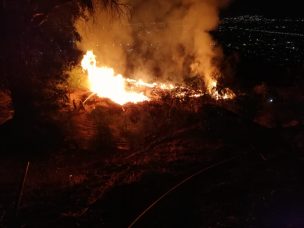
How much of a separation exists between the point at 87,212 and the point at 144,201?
1.12m

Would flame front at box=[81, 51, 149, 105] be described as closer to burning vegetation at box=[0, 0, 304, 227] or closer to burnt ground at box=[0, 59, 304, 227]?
burning vegetation at box=[0, 0, 304, 227]

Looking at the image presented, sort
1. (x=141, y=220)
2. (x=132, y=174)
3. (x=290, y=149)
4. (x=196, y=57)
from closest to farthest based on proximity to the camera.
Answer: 1. (x=141, y=220)
2. (x=132, y=174)
3. (x=290, y=149)
4. (x=196, y=57)

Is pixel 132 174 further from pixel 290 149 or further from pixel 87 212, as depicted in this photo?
pixel 290 149

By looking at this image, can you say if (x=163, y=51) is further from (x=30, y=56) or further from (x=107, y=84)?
(x=30, y=56)

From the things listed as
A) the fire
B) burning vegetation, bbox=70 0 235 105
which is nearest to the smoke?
burning vegetation, bbox=70 0 235 105

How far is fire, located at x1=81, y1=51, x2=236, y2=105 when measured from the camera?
43.3ft

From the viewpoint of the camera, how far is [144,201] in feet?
23.5

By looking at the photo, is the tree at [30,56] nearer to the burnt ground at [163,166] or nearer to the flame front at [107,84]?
the burnt ground at [163,166]

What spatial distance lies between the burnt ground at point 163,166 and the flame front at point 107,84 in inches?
49.5

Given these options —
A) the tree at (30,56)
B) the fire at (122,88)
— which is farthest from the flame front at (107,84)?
the tree at (30,56)

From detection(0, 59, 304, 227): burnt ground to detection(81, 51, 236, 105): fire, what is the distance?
1.77 ft

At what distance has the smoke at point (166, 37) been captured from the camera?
639 inches

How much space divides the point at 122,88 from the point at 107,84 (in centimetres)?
81

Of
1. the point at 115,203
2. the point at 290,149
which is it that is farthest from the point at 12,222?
the point at 290,149
